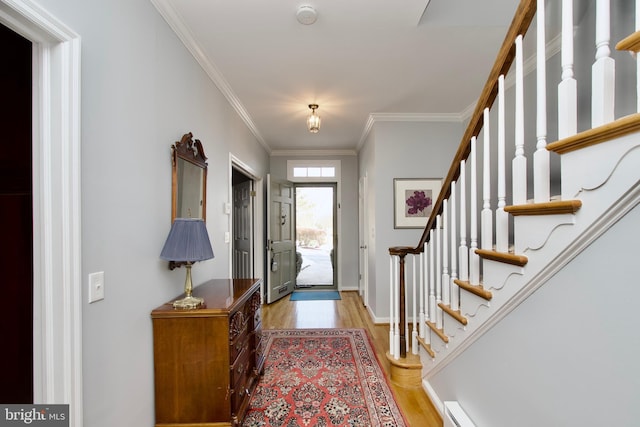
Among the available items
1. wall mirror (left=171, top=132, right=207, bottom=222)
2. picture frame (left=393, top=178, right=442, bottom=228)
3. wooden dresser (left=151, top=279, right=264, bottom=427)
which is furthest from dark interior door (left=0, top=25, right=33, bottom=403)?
picture frame (left=393, top=178, right=442, bottom=228)

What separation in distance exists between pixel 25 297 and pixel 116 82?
0.97m

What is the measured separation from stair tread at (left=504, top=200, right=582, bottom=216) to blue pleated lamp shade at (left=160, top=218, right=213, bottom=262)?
1519 millimetres

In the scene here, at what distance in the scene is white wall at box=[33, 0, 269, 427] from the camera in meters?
1.19

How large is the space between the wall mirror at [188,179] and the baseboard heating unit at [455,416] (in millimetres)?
1952

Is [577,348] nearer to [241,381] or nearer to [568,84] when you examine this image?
[568,84]

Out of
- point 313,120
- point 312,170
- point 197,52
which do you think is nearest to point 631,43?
point 197,52

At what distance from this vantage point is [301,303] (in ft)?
15.1

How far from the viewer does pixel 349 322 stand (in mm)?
3729

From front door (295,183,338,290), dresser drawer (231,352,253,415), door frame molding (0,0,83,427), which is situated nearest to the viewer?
door frame molding (0,0,83,427)

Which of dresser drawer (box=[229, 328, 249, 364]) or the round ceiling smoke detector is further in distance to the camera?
the round ceiling smoke detector

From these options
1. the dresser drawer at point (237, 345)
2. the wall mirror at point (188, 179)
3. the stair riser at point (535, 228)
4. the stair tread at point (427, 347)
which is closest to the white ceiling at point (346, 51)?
the wall mirror at point (188, 179)

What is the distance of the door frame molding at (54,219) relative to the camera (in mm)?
1023

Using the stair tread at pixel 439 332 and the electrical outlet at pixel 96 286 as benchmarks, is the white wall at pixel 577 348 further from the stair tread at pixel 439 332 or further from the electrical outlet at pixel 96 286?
the electrical outlet at pixel 96 286

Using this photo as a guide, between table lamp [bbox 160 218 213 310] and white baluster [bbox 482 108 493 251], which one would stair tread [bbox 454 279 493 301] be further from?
table lamp [bbox 160 218 213 310]
